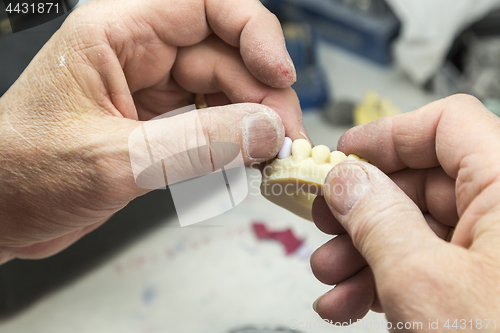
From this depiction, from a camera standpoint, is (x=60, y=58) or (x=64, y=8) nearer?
(x=60, y=58)

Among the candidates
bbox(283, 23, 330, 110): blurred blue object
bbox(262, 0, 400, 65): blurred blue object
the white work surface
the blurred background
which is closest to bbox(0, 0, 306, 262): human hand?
the blurred background

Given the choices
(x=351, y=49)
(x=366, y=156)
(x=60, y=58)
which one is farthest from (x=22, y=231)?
(x=351, y=49)

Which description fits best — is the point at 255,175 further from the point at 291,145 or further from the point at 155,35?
the point at 155,35

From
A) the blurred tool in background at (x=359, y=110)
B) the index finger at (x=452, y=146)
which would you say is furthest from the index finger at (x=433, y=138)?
the blurred tool in background at (x=359, y=110)

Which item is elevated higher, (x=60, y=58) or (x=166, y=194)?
(x=60, y=58)

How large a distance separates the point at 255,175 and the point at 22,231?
41cm

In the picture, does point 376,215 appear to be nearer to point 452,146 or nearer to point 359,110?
point 452,146

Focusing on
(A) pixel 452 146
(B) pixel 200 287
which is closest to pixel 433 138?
(A) pixel 452 146

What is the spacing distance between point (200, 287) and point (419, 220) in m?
0.63

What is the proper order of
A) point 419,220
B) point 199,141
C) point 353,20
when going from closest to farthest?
point 419,220 < point 199,141 < point 353,20

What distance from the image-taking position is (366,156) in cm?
67

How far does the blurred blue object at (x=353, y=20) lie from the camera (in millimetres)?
1425

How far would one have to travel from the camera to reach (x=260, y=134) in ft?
2.01

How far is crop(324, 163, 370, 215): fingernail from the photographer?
50 cm
